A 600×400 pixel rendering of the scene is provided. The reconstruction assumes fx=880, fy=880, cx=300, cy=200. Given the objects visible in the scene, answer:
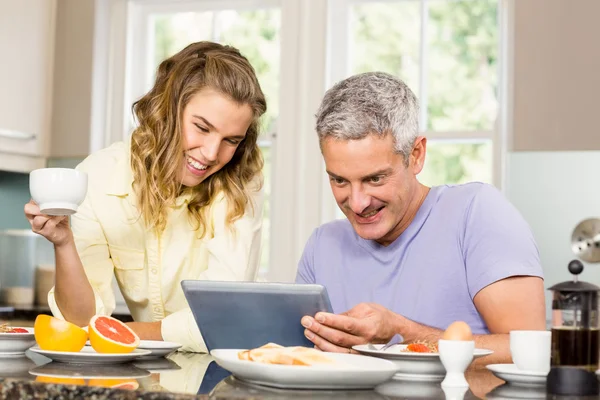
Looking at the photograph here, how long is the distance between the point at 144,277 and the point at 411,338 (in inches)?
35.6

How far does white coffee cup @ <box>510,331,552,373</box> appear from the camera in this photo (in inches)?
51.5

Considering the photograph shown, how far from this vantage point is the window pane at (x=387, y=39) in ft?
12.4

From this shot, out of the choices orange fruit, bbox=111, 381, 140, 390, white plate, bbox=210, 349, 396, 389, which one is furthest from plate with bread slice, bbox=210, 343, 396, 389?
orange fruit, bbox=111, 381, 140, 390

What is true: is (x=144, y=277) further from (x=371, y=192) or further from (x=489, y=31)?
(x=489, y=31)

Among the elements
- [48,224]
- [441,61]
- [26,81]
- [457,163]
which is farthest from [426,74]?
[48,224]

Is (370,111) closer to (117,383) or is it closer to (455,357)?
(455,357)

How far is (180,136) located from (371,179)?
558mm

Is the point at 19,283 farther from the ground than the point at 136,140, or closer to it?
closer to it

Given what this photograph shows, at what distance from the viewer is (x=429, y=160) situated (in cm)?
371

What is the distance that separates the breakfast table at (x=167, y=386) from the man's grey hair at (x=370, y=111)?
1.96ft

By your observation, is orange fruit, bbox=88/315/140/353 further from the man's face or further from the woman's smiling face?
the woman's smiling face

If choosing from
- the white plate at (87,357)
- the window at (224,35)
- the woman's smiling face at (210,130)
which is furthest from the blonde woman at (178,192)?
the window at (224,35)

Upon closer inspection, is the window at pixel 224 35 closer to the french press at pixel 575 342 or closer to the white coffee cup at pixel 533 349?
the white coffee cup at pixel 533 349

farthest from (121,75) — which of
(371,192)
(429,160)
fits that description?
(371,192)
